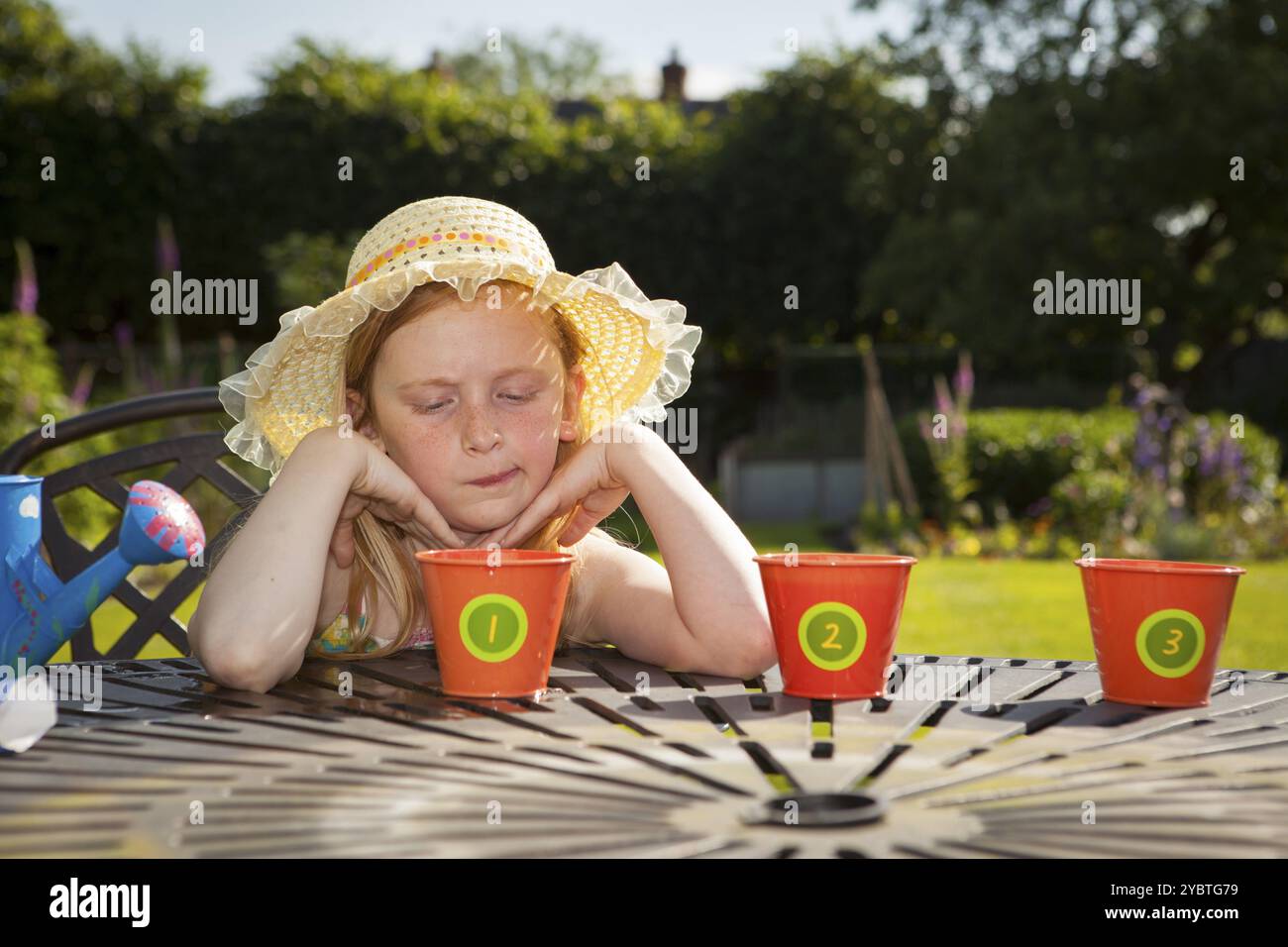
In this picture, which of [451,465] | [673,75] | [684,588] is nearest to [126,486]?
[451,465]

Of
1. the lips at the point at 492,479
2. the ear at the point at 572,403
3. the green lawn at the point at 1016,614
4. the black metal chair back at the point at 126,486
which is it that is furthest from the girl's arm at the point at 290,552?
the green lawn at the point at 1016,614

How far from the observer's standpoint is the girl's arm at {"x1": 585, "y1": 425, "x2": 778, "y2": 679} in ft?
5.29

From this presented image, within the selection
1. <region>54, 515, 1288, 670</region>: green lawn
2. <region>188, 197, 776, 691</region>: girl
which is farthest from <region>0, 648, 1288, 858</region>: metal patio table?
<region>54, 515, 1288, 670</region>: green lawn

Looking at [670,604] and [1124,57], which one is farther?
[1124,57]

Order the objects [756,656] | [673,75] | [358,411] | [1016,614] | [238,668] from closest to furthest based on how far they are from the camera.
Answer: [238,668]
[756,656]
[358,411]
[1016,614]
[673,75]

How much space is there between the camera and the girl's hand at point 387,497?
5.59ft

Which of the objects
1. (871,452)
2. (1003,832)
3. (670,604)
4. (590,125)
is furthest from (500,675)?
(590,125)

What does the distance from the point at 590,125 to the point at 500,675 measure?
14786 millimetres

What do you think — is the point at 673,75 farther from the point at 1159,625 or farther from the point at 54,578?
the point at 1159,625

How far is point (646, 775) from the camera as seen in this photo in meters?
1.04

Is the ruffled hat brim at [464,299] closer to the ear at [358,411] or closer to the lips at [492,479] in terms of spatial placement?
the ear at [358,411]

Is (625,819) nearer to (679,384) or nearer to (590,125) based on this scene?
(679,384)

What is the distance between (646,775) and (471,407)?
0.90 metres

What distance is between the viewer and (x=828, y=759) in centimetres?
111
